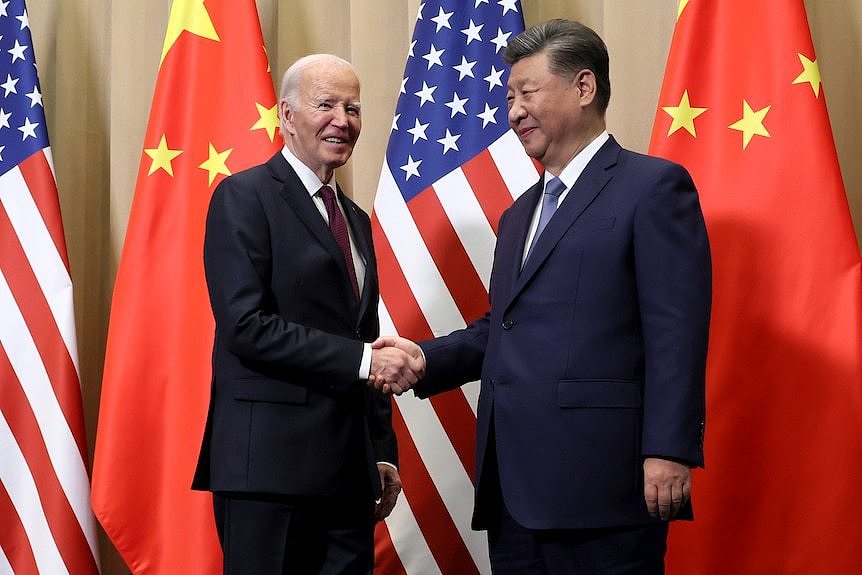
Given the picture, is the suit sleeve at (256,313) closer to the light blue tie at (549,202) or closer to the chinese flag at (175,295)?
the light blue tie at (549,202)

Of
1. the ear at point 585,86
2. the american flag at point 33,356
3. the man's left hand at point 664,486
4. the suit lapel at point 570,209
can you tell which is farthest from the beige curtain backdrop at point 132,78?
the man's left hand at point 664,486

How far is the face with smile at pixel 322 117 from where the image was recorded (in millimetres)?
2326

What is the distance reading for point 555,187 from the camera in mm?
2254

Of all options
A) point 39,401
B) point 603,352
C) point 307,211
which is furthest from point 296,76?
point 39,401

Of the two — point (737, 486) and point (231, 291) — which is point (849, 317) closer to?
point (737, 486)

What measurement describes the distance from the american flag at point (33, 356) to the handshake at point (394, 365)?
4.55 ft

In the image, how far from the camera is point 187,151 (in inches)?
126

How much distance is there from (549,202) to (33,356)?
1.85 meters

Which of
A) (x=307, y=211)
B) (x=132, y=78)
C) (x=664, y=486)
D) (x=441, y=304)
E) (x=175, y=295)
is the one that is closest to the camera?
(x=664, y=486)

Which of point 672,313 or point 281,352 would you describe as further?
point 281,352

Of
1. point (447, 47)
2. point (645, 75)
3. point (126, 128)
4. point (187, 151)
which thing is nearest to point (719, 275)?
point (645, 75)

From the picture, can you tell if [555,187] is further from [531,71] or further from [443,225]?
[443,225]

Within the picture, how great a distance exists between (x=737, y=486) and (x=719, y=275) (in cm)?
56

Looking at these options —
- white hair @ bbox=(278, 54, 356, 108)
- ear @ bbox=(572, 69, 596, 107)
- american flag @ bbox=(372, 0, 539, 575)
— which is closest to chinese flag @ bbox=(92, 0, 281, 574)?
american flag @ bbox=(372, 0, 539, 575)
